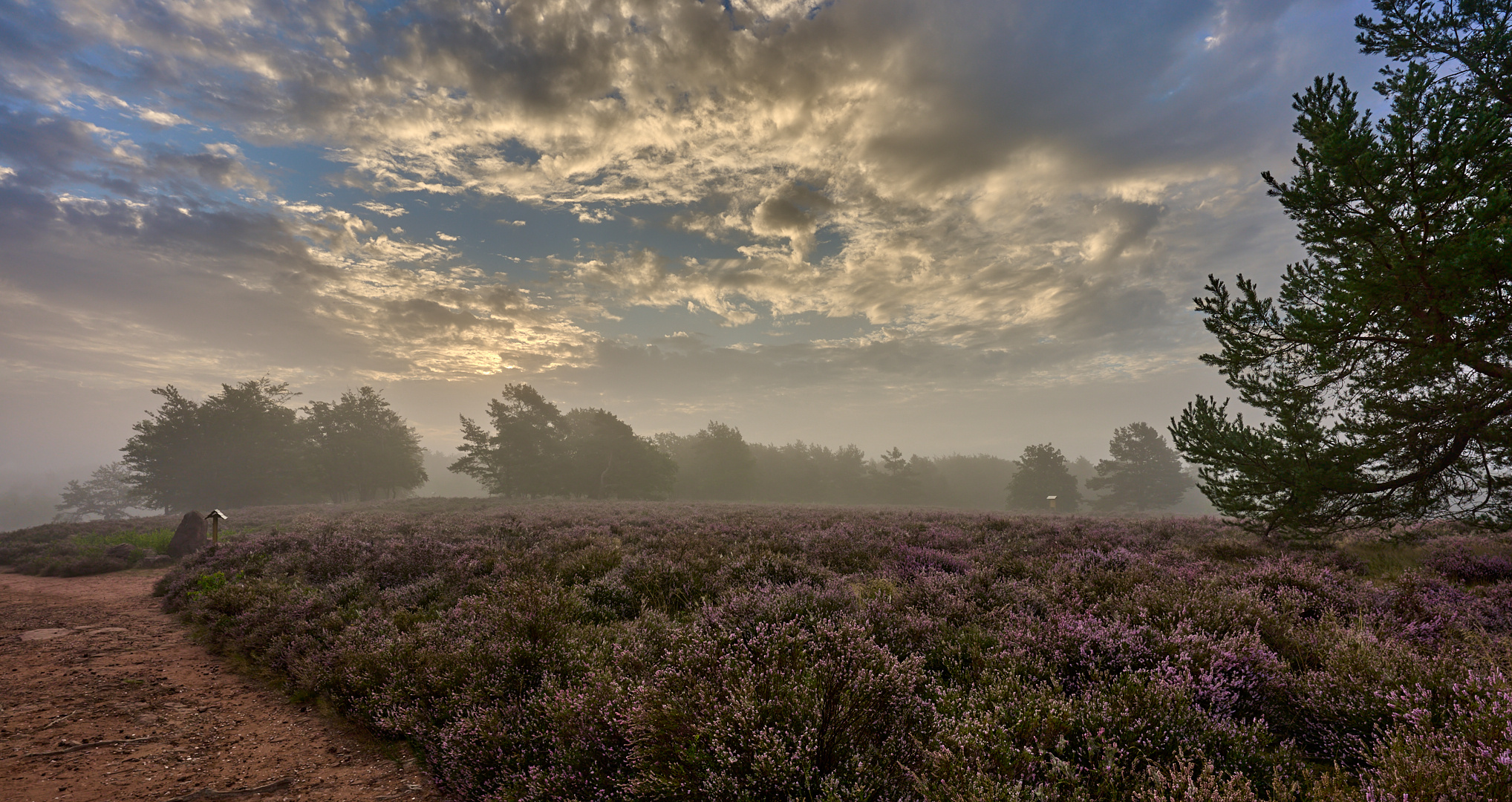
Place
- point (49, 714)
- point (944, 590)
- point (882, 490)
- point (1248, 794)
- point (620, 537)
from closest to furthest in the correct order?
point (1248, 794) < point (49, 714) < point (944, 590) < point (620, 537) < point (882, 490)

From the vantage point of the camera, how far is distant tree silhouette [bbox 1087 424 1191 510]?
51250 millimetres

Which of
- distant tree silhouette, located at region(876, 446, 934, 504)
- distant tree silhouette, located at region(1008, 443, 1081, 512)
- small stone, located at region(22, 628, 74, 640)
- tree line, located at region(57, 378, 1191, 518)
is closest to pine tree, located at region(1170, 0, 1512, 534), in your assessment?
small stone, located at region(22, 628, 74, 640)

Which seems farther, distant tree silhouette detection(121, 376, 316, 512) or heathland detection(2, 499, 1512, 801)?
distant tree silhouette detection(121, 376, 316, 512)

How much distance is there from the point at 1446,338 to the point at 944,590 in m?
8.61

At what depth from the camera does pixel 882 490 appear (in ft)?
205

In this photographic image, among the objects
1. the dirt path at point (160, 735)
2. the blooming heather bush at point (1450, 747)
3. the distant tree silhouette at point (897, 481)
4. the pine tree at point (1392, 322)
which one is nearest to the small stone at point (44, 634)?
the dirt path at point (160, 735)

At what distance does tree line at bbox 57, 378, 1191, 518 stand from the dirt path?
39.1 metres

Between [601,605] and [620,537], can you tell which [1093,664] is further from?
[620,537]

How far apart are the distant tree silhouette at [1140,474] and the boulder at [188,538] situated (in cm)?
6589

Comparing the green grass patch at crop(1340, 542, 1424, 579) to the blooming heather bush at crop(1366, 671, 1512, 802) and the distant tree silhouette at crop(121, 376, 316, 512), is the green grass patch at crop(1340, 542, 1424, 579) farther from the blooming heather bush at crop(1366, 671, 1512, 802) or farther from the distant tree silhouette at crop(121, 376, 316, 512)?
the distant tree silhouette at crop(121, 376, 316, 512)

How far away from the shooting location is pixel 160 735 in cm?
519

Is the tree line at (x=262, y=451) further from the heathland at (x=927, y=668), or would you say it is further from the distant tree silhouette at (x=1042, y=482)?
the distant tree silhouette at (x=1042, y=482)

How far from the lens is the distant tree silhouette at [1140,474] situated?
5125cm

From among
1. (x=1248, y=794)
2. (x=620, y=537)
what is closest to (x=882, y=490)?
(x=620, y=537)
